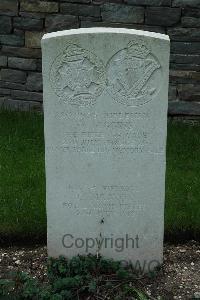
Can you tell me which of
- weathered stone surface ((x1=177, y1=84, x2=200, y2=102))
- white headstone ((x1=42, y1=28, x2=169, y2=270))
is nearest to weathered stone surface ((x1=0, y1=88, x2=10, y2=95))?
weathered stone surface ((x1=177, y1=84, x2=200, y2=102))

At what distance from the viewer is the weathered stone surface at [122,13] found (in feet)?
21.9

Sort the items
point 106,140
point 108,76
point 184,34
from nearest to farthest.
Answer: point 108,76 < point 106,140 < point 184,34

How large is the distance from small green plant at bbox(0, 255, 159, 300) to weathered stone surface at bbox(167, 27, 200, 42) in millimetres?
3277

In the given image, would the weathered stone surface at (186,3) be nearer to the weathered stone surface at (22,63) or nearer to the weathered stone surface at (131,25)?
the weathered stone surface at (131,25)

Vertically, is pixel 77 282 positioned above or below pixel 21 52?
below

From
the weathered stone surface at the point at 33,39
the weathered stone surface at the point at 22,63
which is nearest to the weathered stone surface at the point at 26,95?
the weathered stone surface at the point at 22,63

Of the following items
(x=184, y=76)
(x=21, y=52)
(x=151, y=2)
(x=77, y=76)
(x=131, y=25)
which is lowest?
(x=77, y=76)

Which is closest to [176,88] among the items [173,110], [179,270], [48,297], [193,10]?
[173,110]

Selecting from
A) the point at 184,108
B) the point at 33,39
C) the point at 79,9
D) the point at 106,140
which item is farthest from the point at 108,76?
the point at 33,39

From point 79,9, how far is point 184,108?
163 centimetres

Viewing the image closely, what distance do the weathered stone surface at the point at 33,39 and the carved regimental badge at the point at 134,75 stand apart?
3370 mm

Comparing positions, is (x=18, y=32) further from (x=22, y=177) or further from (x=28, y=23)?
(x=22, y=177)

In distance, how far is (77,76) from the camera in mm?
3834

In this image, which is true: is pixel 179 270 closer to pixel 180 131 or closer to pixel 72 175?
pixel 72 175
